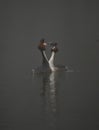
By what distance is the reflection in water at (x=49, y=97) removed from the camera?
16578 mm

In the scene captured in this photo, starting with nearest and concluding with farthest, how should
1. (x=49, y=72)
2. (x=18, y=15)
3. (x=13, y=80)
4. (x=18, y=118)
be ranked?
(x=18, y=118)
(x=13, y=80)
(x=49, y=72)
(x=18, y=15)

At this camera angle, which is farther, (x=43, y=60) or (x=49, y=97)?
(x=43, y=60)

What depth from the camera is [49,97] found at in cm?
2023

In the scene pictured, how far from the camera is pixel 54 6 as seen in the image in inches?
7795

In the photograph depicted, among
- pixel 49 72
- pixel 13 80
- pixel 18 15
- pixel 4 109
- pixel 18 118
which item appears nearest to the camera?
pixel 18 118

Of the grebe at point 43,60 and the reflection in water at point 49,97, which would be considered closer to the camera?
the reflection in water at point 49,97

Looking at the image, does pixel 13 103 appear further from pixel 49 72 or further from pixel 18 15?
pixel 18 15

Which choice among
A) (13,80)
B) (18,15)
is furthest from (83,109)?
(18,15)

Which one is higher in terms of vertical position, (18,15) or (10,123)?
(18,15)

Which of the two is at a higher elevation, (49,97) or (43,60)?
(43,60)

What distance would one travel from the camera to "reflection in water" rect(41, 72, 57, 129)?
16.6 metres

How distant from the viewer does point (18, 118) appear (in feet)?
55.3

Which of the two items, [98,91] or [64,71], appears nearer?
[98,91]

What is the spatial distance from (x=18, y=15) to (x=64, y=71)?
515ft
